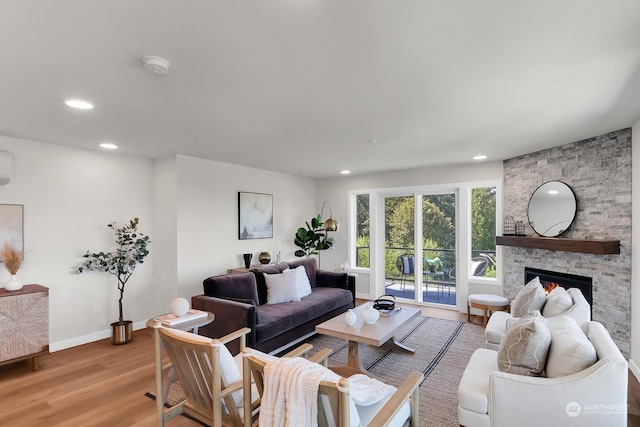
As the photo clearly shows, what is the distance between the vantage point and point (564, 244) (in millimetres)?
3703

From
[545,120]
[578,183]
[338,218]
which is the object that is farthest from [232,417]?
[338,218]

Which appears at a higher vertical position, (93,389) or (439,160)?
(439,160)

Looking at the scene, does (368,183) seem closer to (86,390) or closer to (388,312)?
(388,312)

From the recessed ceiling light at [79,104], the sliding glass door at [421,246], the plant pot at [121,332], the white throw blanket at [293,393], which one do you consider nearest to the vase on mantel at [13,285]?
the plant pot at [121,332]

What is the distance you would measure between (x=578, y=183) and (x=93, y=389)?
216 inches

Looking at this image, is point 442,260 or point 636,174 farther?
point 442,260

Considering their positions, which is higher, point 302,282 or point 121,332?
point 302,282

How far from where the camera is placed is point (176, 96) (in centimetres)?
239

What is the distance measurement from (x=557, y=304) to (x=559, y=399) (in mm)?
1334

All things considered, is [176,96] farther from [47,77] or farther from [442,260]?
[442,260]

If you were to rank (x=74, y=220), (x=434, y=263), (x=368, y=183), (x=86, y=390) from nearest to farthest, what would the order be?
(x=86, y=390)
(x=74, y=220)
(x=434, y=263)
(x=368, y=183)

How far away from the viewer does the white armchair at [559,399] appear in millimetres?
1652

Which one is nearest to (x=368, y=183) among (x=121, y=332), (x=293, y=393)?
(x=121, y=332)

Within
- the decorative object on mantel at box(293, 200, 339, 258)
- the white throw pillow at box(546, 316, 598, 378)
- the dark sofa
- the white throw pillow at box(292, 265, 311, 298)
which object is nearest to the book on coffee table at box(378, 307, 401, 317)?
the dark sofa
